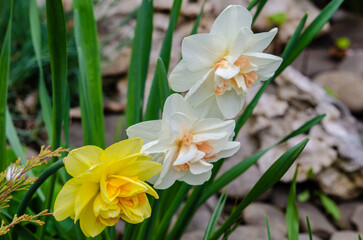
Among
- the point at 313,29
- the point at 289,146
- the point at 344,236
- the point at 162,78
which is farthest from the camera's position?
the point at 289,146

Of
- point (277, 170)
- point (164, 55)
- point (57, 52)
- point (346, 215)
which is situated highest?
point (57, 52)

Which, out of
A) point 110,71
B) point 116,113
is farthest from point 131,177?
point 110,71

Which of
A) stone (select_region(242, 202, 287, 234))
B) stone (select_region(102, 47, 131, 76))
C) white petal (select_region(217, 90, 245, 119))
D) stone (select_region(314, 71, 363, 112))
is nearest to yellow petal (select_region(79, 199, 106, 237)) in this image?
white petal (select_region(217, 90, 245, 119))

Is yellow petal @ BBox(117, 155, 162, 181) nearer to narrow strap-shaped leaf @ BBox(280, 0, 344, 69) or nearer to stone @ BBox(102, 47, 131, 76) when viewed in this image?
narrow strap-shaped leaf @ BBox(280, 0, 344, 69)

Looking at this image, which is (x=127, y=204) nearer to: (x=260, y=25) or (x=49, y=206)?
(x=49, y=206)

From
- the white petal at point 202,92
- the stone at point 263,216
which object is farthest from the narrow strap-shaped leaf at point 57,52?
the stone at point 263,216

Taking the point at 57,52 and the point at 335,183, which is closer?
the point at 57,52

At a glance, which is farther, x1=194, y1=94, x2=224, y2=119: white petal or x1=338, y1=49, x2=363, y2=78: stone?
x1=338, y1=49, x2=363, y2=78: stone

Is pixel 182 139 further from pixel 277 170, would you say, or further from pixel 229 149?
pixel 277 170

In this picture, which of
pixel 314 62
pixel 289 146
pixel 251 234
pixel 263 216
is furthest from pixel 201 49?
pixel 314 62
